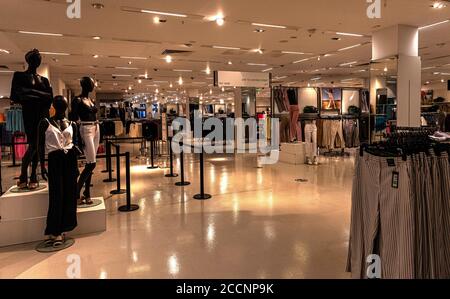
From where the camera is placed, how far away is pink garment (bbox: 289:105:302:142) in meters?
9.77

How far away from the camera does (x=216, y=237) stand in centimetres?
398

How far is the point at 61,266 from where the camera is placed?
3.23m

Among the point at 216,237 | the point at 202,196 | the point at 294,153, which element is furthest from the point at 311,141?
the point at 216,237

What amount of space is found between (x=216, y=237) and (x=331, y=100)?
8.58m

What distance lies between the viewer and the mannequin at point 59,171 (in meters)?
3.55

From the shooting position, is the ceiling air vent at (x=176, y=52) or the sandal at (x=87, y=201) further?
the ceiling air vent at (x=176, y=52)

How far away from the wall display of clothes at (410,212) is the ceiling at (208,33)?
14.0 feet

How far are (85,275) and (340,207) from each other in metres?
3.73

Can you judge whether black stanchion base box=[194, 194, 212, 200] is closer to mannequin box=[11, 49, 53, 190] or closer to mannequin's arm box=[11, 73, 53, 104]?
mannequin box=[11, 49, 53, 190]

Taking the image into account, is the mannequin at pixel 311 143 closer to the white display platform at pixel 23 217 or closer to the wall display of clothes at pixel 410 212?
the white display platform at pixel 23 217

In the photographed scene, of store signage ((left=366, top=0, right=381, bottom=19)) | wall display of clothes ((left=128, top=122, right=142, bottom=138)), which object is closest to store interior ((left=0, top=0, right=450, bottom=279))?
store signage ((left=366, top=0, right=381, bottom=19))

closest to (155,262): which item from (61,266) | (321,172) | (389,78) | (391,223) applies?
(61,266)

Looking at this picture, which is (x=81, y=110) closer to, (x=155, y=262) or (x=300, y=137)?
(x=155, y=262)

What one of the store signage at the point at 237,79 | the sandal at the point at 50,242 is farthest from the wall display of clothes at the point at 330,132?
the sandal at the point at 50,242
